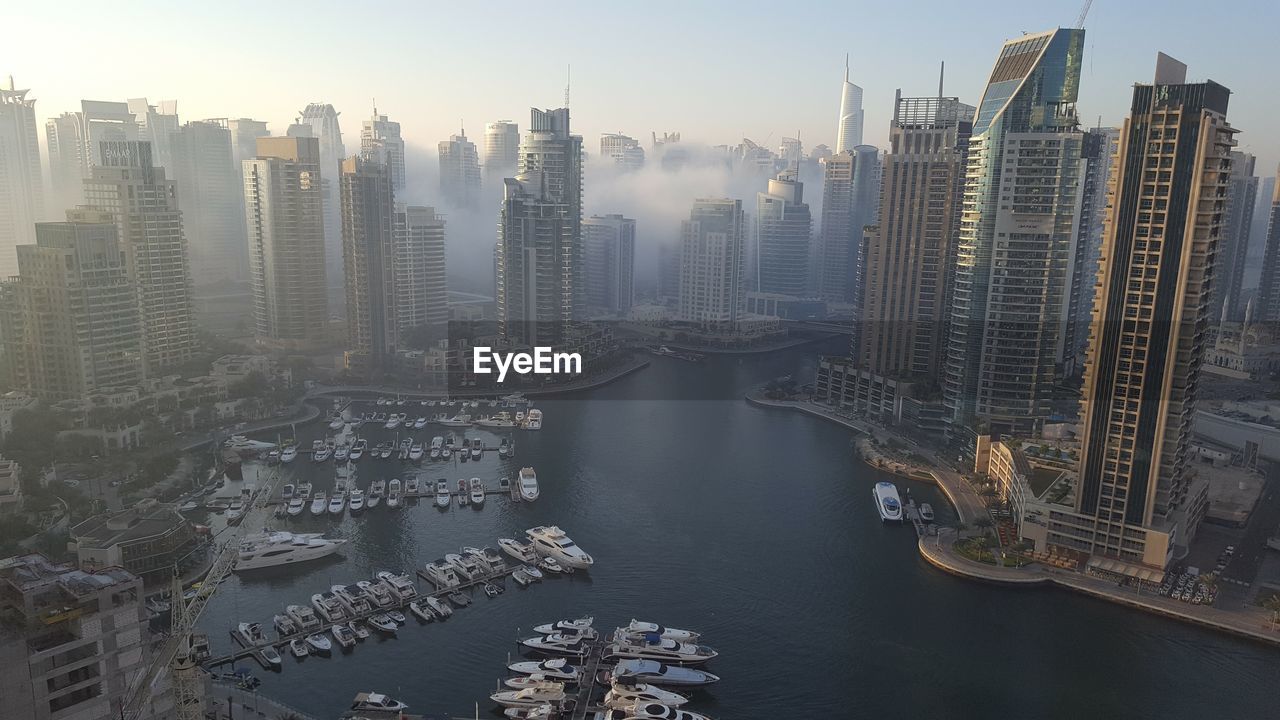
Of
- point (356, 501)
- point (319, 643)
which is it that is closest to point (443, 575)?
point (319, 643)

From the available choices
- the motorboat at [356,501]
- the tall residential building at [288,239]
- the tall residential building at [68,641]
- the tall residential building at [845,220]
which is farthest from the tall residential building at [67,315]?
the tall residential building at [845,220]

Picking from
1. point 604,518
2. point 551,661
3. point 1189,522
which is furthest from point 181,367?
point 1189,522

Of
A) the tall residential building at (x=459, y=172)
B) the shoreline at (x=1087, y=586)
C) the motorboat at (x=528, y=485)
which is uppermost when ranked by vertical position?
the tall residential building at (x=459, y=172)

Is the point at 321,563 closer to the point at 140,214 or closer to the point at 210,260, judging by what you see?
the point at 140,214

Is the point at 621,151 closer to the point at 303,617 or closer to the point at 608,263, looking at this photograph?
the point at 608,263

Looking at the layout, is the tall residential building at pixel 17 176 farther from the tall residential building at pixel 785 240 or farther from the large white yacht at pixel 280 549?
the tall residential building at pixel 785 240
